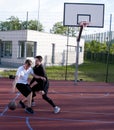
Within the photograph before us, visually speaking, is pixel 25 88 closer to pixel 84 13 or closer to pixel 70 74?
pixel 84 13

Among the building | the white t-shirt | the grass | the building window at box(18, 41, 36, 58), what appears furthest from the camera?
the building

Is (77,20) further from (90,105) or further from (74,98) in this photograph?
(90,105)

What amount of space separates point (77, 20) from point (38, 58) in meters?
10.9

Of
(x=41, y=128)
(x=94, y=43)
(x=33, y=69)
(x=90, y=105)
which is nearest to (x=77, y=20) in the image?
(x=90, y=105)

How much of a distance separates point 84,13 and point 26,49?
19966mm

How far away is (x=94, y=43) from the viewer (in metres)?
75.5

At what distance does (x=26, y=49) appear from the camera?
42125 millimetres

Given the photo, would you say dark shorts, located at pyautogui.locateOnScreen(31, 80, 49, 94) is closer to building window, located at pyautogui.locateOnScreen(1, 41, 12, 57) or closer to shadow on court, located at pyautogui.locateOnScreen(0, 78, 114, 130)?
shadow on court, located at pyautogui.locateOnScreen(0, 78, 114, 130)

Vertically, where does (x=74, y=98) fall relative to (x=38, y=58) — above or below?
below

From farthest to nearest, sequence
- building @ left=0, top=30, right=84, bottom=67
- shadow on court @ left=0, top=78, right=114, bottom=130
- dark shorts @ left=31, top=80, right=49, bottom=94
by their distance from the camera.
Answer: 1. building @ left=0, top=30, right=84, bottom=67
2. dark shorts @ left=31, top=80, right=49, bottom=94
3. shadow on court @ left=0, top=78, right=114, bottom=130

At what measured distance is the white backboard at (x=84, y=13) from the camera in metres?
22.7

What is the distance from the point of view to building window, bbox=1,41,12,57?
149ft

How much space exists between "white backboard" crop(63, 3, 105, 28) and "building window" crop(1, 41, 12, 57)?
905 inches

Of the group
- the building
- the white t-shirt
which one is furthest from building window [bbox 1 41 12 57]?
the white t-shirt
